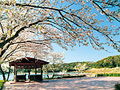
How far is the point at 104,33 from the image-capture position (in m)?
5.47

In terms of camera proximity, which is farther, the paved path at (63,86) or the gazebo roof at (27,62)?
the gazebo roof at (27,62)

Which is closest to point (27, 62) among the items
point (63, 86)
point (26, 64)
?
point (26, 64)

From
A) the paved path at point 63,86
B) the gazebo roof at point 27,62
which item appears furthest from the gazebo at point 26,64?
the paved path at point 63,86

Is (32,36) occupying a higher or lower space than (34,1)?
lower

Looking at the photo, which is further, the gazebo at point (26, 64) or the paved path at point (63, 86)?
the gazebo at point (26, 64)

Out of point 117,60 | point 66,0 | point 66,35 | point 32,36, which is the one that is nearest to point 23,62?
point 32,36

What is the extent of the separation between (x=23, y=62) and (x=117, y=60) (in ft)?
250

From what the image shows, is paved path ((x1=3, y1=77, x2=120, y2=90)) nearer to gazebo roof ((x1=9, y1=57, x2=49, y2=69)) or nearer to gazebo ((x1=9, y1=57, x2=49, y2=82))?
gazebo ((x1=9, y1=57, x2=49, y2=82))

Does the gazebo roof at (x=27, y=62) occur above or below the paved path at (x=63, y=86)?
above

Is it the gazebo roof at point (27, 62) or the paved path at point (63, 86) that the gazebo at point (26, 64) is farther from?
the paved path at point (63, 86)

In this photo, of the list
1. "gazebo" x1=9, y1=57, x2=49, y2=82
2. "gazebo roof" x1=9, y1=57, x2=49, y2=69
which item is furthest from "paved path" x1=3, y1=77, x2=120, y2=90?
"gazebo roof" x1=9, y1=57, x2=49, y2=69

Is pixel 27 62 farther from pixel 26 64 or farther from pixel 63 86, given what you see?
pixel 63 86

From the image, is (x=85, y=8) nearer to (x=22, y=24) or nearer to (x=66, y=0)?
(x=66, y=0)

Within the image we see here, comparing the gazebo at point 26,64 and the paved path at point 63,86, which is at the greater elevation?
the gazebo at point 26,64
